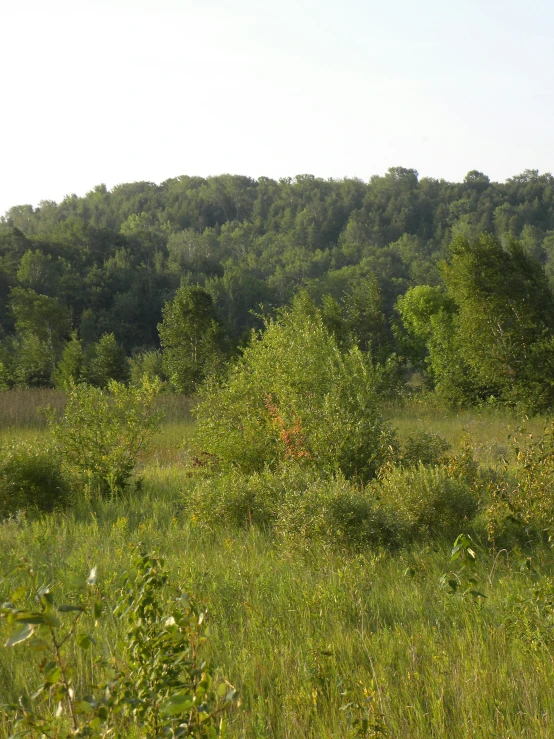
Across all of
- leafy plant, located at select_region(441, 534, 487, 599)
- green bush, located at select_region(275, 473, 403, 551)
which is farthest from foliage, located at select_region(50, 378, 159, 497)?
leafy plant, located at select_region(441, 534, 487, 599)

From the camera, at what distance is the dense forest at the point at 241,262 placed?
33938 millimetres

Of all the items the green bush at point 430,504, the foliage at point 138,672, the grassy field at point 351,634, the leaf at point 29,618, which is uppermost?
the leaf at point 29,618

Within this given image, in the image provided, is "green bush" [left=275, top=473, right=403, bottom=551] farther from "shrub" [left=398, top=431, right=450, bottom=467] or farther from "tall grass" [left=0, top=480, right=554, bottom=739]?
"shrub" [left=398, top=431, right=450, bottom=467]

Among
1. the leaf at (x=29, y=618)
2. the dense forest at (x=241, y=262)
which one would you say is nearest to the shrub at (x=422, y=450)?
the dense forest at (x=241, y=262)

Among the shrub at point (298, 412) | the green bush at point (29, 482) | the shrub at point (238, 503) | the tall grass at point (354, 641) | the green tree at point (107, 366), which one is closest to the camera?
the tall grass at point (354, 641)

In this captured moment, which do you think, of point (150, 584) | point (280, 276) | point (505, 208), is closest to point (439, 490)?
point (150, 584)

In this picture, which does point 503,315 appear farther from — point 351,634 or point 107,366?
point 351,634

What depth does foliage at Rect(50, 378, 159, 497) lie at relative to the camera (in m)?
9.65

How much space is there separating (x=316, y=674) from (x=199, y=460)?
24.6 ft

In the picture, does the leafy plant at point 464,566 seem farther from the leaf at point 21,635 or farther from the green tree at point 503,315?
the green tree at point 503,315

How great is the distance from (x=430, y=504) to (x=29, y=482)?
15.9 feet

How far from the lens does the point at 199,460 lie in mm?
10773

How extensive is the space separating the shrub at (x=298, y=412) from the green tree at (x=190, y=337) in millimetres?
17791

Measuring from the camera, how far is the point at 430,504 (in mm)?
6551
